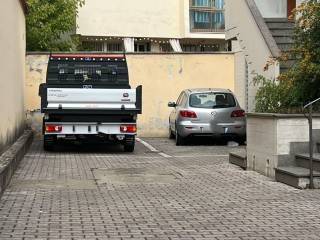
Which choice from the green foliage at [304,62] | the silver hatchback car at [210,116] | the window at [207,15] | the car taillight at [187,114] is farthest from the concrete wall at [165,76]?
the window at [207,15]

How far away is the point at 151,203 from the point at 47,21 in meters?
18.8

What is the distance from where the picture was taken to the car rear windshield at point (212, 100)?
699 inches

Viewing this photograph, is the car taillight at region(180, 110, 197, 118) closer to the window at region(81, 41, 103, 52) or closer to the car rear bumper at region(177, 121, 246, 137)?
the car rear bumper at region(177, 121, 246, 137)

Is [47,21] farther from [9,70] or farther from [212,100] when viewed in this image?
[9,70]

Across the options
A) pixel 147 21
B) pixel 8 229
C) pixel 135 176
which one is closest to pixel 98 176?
pixel 135 176

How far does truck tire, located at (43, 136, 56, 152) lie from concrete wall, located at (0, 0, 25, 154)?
2.43ft

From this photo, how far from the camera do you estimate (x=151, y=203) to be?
8.95 meters

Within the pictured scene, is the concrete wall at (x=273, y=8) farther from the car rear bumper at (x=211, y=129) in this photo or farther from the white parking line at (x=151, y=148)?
the white parking line at (x=151, y=148)

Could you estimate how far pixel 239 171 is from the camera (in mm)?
12445

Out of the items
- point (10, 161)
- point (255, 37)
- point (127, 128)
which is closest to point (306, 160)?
point (10, 161)

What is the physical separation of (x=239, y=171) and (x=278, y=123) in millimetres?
1863

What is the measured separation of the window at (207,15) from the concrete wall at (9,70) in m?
18.8

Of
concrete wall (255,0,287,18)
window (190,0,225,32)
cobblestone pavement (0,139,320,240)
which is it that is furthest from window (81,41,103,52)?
cobblestone pavement (0,139,320,240)

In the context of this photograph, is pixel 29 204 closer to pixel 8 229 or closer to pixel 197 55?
pixel 8 229
